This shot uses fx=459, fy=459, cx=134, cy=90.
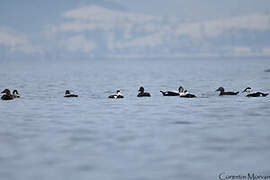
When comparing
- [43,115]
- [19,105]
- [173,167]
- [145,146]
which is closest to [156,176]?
[173,167]

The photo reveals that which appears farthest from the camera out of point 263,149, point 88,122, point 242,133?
point 88,122

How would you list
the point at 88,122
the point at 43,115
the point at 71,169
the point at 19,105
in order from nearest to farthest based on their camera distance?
1. the point at 71,169
2. the point at 88,122
3. the point at 43,115
4. the point at 19,105

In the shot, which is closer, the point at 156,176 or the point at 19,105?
the point at 156,176

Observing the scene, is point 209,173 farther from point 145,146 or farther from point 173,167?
point 145,146

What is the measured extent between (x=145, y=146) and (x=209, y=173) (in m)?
3.85

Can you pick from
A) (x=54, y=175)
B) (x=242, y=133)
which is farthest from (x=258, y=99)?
(x=54, y=175)

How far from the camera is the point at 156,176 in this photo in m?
11.8

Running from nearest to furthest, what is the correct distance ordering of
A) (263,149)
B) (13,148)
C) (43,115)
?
(263,149)
(13,148)
(43,115)

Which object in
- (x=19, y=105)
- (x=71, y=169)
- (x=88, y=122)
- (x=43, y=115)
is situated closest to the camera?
(x=71, y=169)

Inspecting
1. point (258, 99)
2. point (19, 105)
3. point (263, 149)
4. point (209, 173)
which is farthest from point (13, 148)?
point (258, 99)

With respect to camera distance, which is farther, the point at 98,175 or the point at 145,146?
the point at 145,146

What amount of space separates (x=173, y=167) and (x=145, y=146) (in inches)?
114

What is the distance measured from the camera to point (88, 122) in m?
21.5

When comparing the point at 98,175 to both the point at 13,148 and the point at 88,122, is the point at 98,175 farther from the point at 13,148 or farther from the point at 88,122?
the point at 88,122
